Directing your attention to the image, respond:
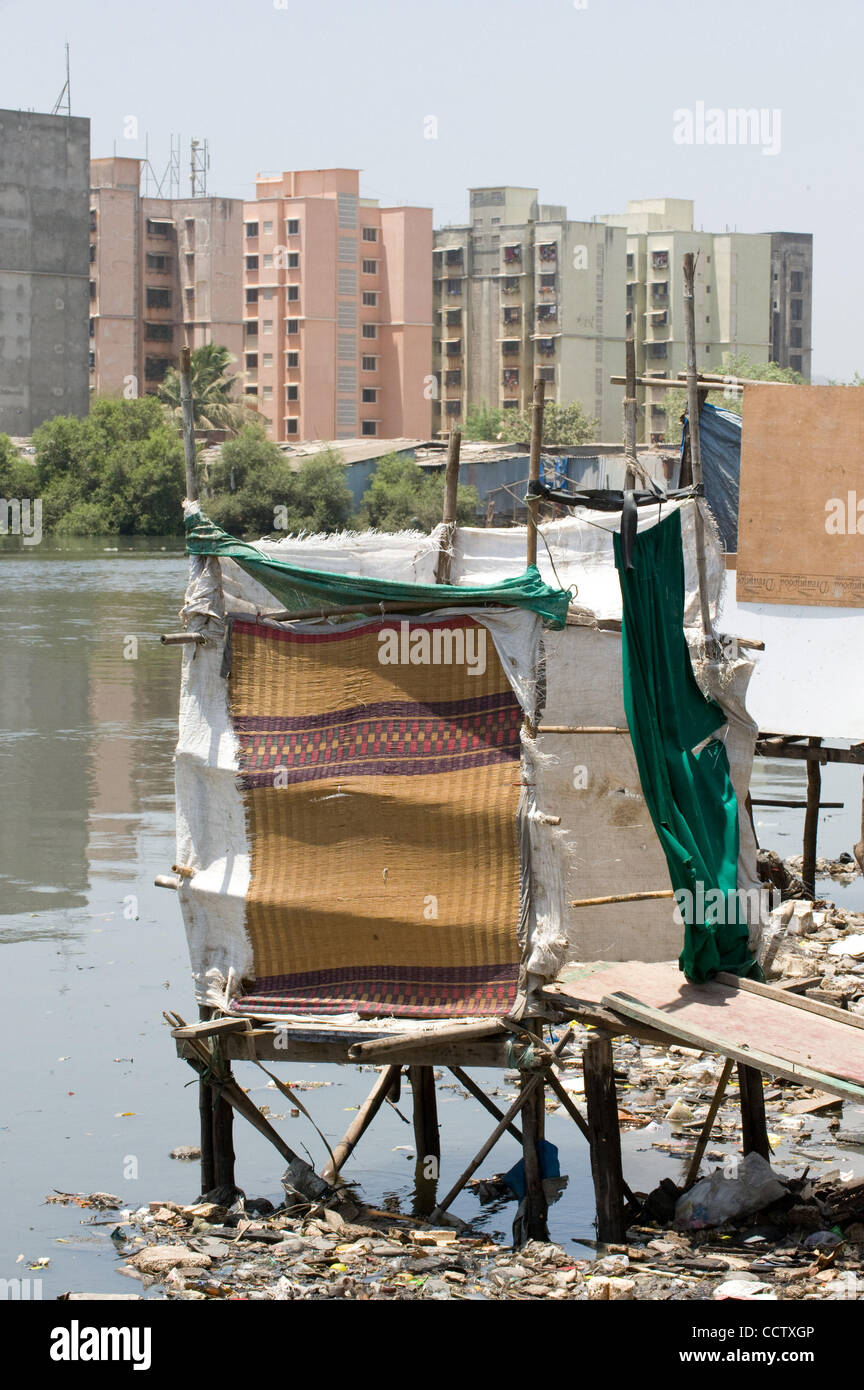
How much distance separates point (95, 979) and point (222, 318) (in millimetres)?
78952

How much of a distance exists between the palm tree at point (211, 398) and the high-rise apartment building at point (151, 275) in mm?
11891

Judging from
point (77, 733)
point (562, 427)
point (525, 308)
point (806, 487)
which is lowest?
point (77, 733)

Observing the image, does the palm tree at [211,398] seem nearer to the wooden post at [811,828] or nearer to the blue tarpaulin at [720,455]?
the wooden post at [811,828]

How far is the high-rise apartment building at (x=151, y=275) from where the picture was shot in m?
88.2

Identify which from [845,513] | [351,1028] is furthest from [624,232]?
[351,1028]

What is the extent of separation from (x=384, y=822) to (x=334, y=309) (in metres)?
79.9

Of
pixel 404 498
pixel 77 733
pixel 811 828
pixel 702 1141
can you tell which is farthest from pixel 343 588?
pixel 404 498

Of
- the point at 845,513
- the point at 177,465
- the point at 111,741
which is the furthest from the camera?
the point at 177,465

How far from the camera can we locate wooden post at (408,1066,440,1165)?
30.4ft

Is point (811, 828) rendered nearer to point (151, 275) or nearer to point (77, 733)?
point (77, 733)

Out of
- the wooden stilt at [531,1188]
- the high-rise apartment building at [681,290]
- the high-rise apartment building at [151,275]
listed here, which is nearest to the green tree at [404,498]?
the high-rise apartment building at [151,275]

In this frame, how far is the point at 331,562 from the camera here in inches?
367

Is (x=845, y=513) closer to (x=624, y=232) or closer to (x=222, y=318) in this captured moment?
(x=222, y=318)

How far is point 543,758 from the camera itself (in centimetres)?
845
